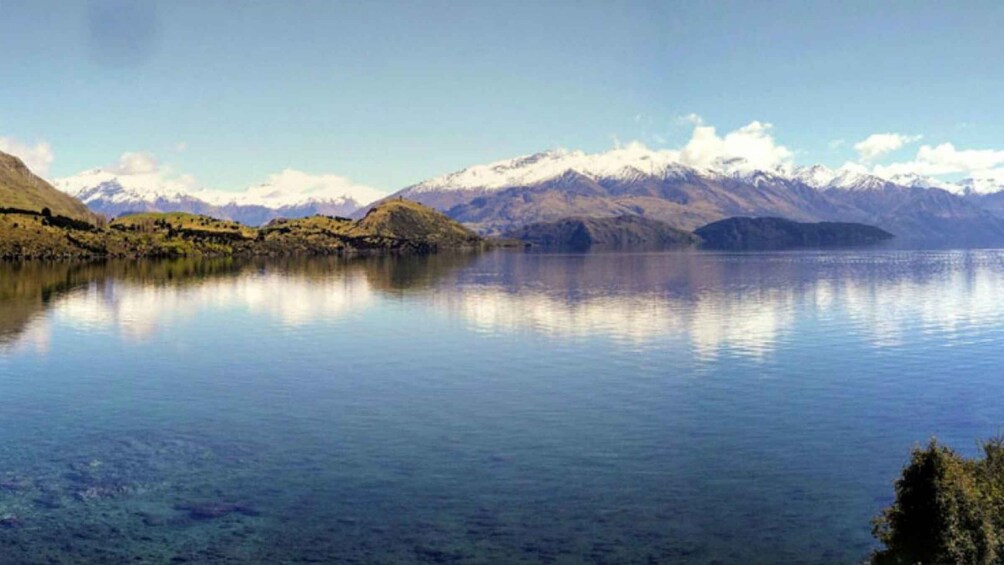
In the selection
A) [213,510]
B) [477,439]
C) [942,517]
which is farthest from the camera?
[477,439]

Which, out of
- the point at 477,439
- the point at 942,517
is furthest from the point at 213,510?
the point at 942,517

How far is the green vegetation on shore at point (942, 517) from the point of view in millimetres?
39750

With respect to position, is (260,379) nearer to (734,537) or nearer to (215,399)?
(215,399)

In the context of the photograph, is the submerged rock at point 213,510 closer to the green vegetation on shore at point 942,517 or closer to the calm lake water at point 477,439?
the calm lake water at point 477,439

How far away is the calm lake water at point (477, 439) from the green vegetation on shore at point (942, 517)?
6214mm

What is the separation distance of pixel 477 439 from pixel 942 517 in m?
39.1

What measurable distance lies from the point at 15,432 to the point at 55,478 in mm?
17064

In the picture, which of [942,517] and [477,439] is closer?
[942,517]

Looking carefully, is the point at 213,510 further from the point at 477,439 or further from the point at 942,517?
the point at 942,517

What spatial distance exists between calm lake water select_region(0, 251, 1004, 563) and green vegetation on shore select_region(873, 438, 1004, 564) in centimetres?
621

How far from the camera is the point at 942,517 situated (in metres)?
40.5

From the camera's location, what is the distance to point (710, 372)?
331ft

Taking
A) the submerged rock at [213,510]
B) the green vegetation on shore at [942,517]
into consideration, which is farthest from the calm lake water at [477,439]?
the green vegetation on shore at [942,517]

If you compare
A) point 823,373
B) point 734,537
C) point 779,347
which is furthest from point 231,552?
point 779,347
